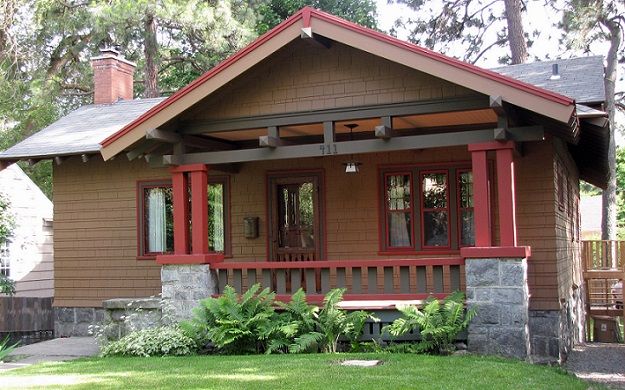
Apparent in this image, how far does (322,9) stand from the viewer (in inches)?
1259

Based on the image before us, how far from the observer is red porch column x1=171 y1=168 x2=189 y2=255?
1184 cm

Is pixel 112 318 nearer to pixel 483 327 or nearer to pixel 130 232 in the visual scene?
pixel 130 232

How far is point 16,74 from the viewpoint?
2522 cm

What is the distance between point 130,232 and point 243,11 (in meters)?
13.1

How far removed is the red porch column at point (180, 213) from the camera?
11.8 meters

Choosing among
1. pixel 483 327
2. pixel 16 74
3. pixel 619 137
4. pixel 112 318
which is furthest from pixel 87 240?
pixel 619 137

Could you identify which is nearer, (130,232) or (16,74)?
(130,232)

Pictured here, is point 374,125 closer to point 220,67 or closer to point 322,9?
point 220,67

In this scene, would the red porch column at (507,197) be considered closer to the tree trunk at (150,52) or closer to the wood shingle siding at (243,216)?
the wood shingle siding at (243,216)

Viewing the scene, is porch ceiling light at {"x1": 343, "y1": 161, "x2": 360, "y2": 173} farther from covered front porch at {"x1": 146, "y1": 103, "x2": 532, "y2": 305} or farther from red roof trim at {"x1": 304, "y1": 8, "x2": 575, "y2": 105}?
red roof trim at {"x1": 304, "y1": 8, "x2": 575, "y2": 105}

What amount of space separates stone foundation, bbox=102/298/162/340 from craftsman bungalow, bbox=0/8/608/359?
382 mm

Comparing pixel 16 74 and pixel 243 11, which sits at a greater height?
pixel 243 11

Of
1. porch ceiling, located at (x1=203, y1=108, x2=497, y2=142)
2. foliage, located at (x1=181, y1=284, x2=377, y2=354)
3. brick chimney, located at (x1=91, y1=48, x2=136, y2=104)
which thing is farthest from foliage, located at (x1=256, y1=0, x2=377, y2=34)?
foliage, located at (x1=181, y1=284, x2=377, y2=354)

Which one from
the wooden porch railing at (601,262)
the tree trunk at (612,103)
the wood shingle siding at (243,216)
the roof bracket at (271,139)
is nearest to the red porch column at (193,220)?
the roof bracket at (271,139)
